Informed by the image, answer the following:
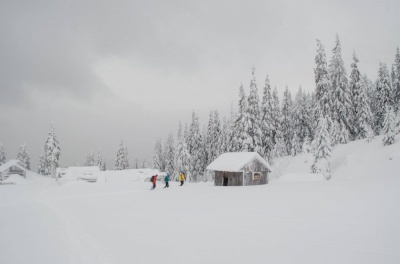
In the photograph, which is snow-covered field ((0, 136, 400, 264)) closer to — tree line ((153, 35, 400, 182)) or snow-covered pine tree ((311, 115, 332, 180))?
snow-covered pine tree ((311, 115, 332, 180))

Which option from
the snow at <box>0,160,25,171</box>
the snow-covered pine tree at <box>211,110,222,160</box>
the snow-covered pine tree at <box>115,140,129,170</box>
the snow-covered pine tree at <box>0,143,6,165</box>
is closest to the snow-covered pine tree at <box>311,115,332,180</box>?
the snow-covered pine tree at <box>211,110,222,160</box>

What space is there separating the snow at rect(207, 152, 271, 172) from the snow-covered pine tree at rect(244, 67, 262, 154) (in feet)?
33.2

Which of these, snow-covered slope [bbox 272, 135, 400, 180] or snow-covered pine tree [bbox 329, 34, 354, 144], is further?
snow-covered pine tree [bbox 329, 34, 354, 144]

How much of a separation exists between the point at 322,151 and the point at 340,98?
13509 millimetres

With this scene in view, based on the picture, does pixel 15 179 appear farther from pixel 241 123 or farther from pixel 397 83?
pixel 397 83

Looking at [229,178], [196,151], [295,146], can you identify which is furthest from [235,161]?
[196,151]

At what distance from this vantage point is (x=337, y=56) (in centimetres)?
4675

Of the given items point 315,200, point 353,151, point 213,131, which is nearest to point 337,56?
point 353,151

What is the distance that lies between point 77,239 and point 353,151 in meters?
41.3

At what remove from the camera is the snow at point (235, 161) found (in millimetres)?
31392

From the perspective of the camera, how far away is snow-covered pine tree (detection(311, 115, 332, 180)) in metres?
36.6

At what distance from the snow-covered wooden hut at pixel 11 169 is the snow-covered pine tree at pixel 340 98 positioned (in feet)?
230

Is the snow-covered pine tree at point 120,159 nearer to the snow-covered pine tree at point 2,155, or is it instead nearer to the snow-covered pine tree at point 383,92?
the snow-covered pine tree at point 2,155

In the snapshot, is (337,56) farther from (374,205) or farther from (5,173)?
(5,173)
